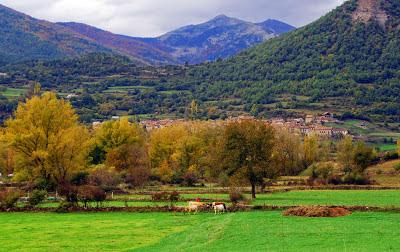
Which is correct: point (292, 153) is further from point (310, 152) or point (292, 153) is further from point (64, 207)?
point (64, 207)

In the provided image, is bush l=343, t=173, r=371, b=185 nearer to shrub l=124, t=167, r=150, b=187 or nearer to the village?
shrub l=124, t=167, r=150, b=187

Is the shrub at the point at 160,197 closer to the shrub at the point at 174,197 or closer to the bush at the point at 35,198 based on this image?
the shrub at the point at 174,197

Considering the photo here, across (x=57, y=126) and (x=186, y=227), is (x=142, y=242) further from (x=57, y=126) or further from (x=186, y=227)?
(x=57, y=126)

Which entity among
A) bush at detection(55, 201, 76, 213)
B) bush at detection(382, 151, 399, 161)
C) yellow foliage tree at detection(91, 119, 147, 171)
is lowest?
bush at detection(55, 201, 76, 213)

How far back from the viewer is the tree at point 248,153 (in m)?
63.5

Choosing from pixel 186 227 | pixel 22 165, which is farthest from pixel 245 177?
pixel 22 165

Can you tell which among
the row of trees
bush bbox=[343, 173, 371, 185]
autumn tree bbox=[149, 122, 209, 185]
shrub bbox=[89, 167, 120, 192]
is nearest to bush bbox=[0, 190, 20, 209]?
the row of trees

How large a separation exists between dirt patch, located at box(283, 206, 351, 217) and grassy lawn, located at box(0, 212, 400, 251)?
3.51ft

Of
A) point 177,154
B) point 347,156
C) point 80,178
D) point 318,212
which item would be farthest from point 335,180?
point 318,212

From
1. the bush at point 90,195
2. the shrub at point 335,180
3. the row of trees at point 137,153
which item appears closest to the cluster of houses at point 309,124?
the row of trees at point 137,153

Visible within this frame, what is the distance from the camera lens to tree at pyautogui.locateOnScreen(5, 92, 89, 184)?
241 ft

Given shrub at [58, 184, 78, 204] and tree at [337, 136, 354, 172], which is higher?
tree at [337, 136, 354, 172]

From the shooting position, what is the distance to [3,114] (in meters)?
178

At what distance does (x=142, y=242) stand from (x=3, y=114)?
503 feet
